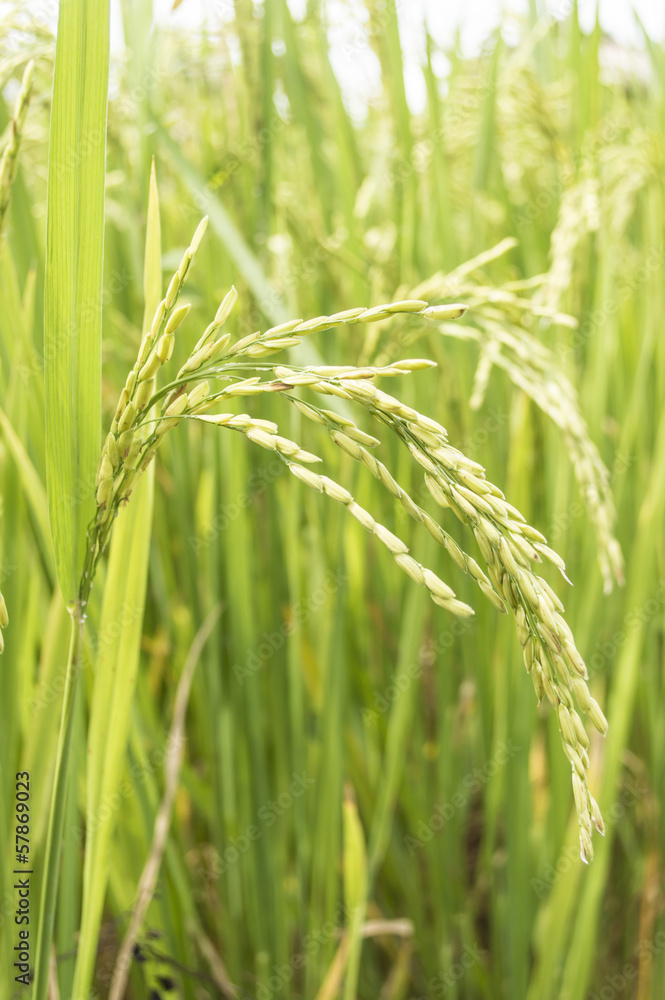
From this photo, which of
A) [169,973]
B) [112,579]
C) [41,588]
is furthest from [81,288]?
[169,973]

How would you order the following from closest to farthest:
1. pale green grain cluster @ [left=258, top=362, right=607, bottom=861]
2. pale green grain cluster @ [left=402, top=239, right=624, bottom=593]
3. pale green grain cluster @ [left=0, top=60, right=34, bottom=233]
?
pale green grain cluster @ [left=258, top=362, right=607, bottom=861] → pale green grain cluster @ [left=0, top=60, right=34, bottom=233] → pale green grain cluster @ [left=402, top=239, right=624, bottom=593]

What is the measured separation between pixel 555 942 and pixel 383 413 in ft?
2.58

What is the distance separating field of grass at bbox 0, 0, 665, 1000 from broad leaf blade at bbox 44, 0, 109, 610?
8cm

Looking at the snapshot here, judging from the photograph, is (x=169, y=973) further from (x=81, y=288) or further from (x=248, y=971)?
(x=81, y=288)

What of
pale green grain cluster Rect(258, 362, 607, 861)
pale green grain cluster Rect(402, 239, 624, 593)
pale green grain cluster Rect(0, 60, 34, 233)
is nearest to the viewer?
pale green grain cluster Rect(258, 362, 607, 861)

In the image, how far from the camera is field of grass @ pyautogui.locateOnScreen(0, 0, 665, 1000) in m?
0.69

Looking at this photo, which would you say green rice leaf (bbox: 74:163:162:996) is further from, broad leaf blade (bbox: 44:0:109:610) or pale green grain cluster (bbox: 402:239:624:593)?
pale green grain cluster (bbox: 402:239:624:593)

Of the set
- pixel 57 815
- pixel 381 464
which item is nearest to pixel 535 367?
pixel 381 464

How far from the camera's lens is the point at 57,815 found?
0.42 m

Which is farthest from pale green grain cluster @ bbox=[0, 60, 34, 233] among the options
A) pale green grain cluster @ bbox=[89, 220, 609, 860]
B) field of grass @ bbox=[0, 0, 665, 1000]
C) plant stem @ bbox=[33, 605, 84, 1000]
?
plant stem @ bbox=[33, 605, 84, 1000]

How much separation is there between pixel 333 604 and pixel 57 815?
0.53 metres

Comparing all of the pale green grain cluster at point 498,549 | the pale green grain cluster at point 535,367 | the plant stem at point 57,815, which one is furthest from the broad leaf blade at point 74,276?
the pale green grain cluster at point 535,367

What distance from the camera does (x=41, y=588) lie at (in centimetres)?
81

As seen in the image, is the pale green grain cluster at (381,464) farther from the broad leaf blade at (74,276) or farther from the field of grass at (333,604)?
the field of grass at (333,604)
